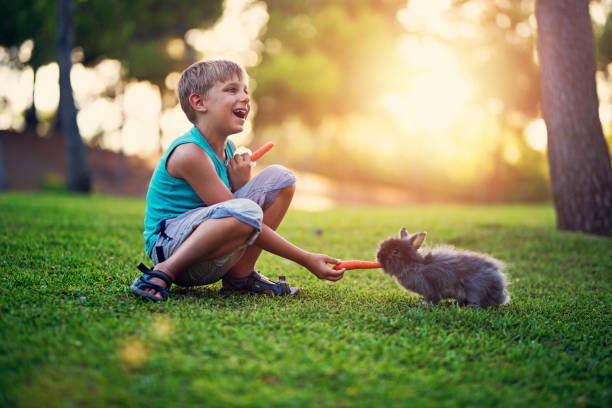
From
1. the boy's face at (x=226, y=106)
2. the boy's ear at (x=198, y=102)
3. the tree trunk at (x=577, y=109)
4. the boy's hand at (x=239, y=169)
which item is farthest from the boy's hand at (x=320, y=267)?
the tree trunk at (x=577, y=109)

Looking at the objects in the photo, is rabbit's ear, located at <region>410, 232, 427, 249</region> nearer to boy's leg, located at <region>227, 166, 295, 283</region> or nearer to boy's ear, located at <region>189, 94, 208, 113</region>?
boy's leg, located at <region>227, 166, 295, 283</region>

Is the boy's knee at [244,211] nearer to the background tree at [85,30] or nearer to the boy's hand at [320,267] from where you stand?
the boy's hand at [320,267]

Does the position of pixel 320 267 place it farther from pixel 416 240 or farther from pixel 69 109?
pixel 69 109

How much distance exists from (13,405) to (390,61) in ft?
68.3

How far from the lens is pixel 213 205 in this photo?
2842 mm

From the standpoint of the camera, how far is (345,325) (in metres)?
2.65

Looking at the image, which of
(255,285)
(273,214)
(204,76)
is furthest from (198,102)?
(255,285)

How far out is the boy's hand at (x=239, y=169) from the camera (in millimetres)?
3299

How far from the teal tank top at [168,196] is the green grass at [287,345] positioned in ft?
1.53

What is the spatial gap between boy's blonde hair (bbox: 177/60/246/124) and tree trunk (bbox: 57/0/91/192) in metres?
12.3

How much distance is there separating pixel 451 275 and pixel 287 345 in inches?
54.9

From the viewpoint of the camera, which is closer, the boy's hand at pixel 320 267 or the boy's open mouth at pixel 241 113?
the boy's hand at pixel 320 267

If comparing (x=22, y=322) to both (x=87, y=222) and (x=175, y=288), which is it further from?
(x=87, y=222)

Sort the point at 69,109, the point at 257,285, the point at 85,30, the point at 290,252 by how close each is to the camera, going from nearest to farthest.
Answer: the point at 290,252
the point at 257,285
the point at 69,109
the point at 85,30
